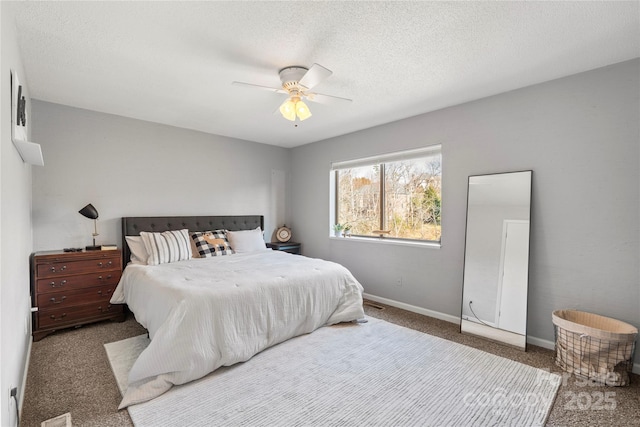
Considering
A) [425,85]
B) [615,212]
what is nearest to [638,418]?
[615,212]

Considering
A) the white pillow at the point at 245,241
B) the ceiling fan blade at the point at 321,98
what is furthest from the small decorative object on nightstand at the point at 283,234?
the ceiling fan blade at the point at 321,98

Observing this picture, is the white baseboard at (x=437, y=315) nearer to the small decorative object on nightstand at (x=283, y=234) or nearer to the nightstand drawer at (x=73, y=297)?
the small decorative object on nightstand at (x=283, y=234)

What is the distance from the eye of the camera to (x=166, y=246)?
3570mm

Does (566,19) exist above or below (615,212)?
above

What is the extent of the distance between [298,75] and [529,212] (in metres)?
2.41

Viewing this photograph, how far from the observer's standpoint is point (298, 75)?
241cm

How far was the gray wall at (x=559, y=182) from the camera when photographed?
7.73 feet

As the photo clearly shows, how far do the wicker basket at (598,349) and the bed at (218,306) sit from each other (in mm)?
1744

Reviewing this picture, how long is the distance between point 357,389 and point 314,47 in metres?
2.42

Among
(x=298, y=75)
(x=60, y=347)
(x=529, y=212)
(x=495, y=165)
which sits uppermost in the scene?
(x=298, y=75)

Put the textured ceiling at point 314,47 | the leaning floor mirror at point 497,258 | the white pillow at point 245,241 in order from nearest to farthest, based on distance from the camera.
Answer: the textured ceiling at point 314,47 → the leaning floor mirror at point 497,258 → the white pillow at point 245,241

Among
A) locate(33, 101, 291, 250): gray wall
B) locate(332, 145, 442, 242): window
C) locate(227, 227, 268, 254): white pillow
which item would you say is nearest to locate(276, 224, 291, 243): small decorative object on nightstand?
locate(33, 101, 291, 250): gray wall

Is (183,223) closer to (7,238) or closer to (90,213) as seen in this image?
(90,213)

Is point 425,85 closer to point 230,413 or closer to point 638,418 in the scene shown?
point 638,418
